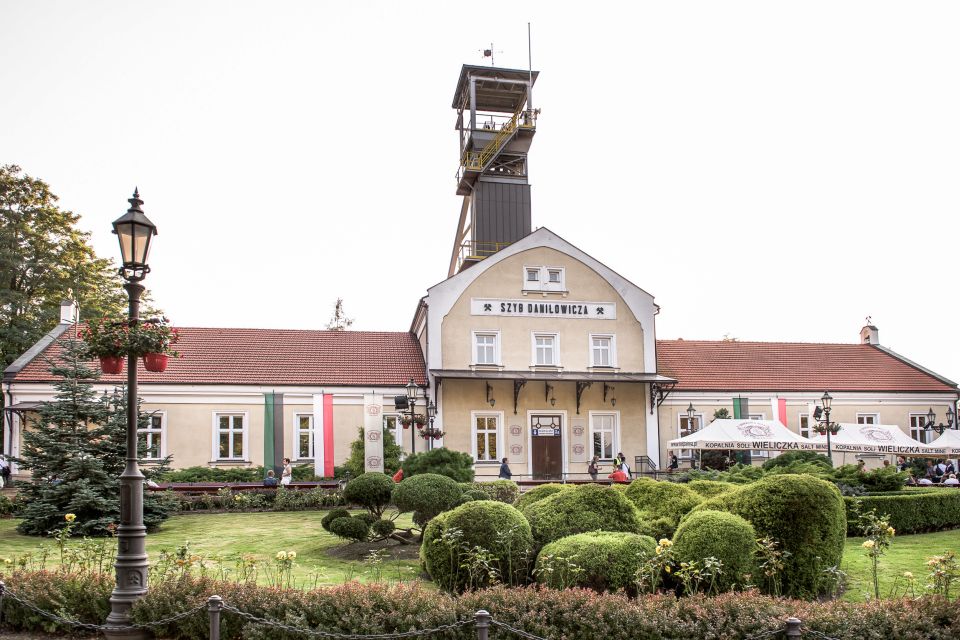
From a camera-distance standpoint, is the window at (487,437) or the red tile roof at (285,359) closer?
the red tile roof at (285,359)

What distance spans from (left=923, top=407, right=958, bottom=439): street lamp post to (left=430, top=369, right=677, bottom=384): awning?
1158 cm

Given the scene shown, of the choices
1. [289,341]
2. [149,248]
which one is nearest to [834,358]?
[289,341]

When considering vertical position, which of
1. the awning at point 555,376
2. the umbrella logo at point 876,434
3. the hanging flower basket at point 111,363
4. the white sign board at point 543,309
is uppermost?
the white sign board at point 543,309

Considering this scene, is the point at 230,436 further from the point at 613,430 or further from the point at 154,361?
the point at 154,361

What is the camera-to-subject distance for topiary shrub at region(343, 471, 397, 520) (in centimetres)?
1625

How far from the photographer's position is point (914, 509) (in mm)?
18016

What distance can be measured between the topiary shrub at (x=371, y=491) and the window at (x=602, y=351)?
18.2 metres

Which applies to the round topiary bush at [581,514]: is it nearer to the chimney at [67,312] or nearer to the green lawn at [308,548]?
the green lawn at [308,548]

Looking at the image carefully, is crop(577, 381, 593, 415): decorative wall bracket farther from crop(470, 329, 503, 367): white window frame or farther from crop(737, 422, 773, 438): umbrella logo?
crop(737, 422, 773, 438): umbrella logo

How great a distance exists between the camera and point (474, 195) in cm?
3978

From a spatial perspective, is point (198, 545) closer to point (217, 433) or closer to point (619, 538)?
point (619, 538)

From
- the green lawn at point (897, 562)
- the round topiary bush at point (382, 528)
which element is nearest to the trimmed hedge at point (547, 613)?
the green lawn at point (897, 562)

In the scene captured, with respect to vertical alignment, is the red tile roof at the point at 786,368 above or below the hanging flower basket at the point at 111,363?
above

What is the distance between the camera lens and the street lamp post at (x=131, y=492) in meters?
9.44
